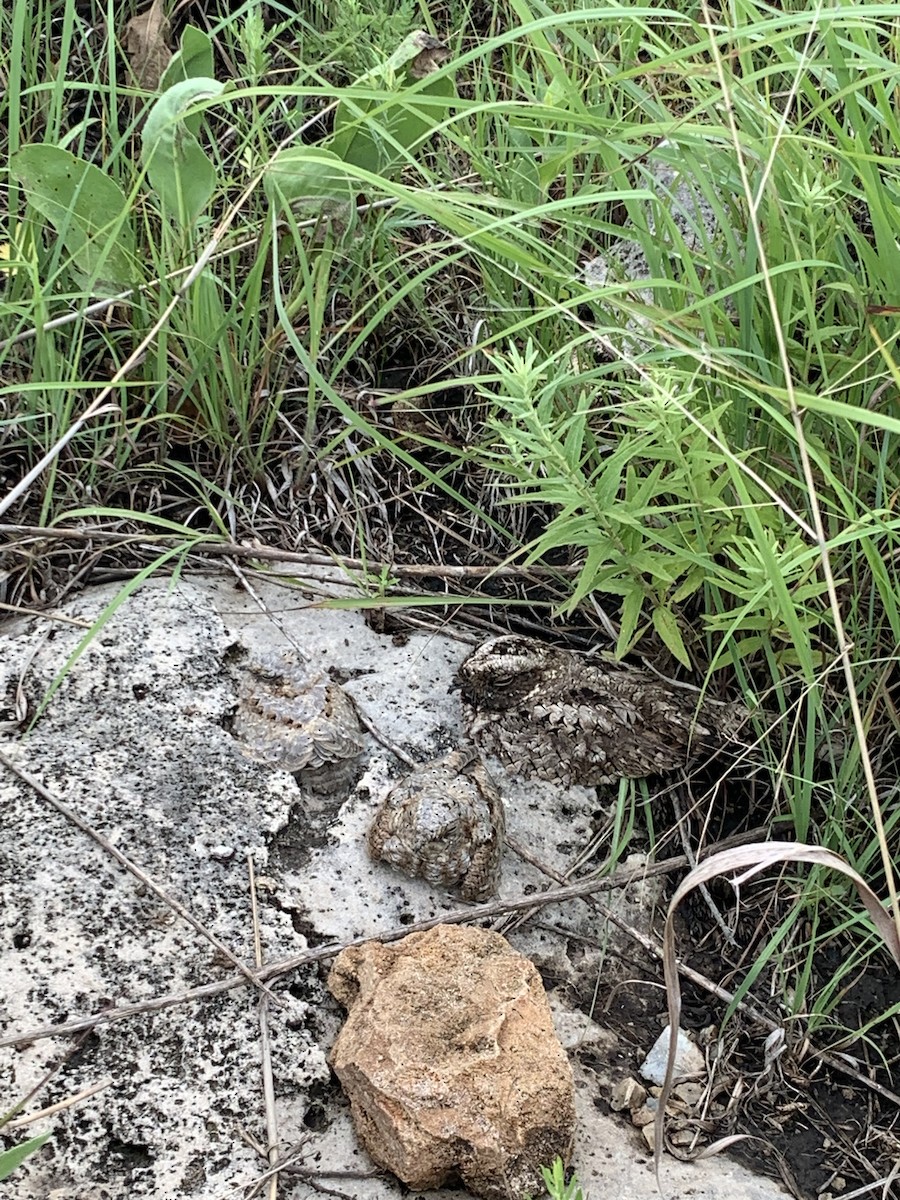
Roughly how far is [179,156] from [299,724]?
1.17 meters

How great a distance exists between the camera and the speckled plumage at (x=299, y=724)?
6.64ft

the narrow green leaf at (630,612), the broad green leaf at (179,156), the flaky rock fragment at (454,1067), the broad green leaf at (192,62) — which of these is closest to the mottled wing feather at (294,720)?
the flaky rock fragment at (454,1067)

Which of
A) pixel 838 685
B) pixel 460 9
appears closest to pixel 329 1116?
pixel 838 685

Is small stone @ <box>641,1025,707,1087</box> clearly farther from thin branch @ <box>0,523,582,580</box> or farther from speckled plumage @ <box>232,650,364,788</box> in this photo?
thin branch @ <box>0,523,582,580</box>

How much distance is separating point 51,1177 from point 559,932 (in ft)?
2.91

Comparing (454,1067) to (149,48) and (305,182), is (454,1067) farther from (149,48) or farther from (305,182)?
(149,48)

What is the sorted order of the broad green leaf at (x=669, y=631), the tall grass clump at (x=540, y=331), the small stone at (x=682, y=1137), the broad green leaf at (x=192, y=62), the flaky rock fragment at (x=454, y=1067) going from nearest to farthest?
1. the flaky rock fragment at (x=454, y=1067)
2. the small stone at (x=682, y=1137)
3. the tall grass clump at (x=540, y=331)
4. the broad green leaf at (x=669, y=631)
5. the broad green leaf at (x=192, y=62)

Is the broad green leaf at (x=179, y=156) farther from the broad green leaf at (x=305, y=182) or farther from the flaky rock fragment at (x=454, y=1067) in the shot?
the flaky rock fragment at (x=454, y=1067)

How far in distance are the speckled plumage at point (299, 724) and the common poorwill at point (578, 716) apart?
252 mm

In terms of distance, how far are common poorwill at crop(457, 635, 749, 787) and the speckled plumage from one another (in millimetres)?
252

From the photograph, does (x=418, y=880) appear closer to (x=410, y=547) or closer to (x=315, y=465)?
(x=410, y=547)

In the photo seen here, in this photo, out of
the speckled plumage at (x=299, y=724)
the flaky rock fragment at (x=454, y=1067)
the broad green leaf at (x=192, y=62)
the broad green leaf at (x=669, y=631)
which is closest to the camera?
the flaky rock fragment at (x=454, y=1067)

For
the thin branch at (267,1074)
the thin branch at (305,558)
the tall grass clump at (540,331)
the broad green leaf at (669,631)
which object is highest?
the tall grass clump at (540,331)

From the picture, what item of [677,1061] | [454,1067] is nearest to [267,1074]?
[454,1067]
